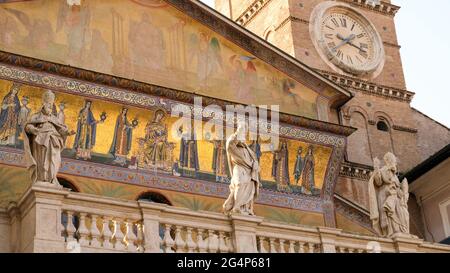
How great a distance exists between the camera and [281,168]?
21047 millimetres

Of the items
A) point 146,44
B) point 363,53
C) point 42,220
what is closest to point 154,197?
point 146,44

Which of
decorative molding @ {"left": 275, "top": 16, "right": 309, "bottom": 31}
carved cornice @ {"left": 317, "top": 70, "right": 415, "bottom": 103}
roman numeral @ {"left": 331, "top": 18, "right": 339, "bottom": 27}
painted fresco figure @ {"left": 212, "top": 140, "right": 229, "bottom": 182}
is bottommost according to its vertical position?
painted fresco figure @ {"left": 212, "top": 140, "right": 229, "bottom": 182}

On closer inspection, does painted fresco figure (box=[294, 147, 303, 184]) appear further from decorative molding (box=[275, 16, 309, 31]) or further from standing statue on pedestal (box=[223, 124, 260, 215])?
decorative molding (box=[275, 16, 309, 31])

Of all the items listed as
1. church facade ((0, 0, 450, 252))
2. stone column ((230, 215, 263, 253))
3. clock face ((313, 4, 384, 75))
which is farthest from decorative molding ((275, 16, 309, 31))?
stone column ((230, 215, 263, 253))

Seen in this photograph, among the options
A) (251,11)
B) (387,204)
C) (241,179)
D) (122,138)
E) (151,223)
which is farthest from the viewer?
(251,11)

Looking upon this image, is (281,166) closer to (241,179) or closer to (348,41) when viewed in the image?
(241,179)

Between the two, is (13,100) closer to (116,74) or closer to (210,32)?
(116,74)

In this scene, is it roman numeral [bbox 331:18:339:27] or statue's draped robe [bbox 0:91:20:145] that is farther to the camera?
roman numeral [bbox 331:18:339:27]

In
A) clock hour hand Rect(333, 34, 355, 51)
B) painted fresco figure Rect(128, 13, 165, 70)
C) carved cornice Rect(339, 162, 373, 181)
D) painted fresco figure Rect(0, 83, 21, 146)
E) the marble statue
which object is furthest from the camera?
clock hour hand Rect(333, 34, 355, 51)

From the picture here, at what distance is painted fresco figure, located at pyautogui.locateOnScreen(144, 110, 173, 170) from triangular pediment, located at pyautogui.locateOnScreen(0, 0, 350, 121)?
103 centimetres

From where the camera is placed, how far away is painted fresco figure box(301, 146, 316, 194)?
69.5 feet

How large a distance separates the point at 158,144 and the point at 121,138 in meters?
0.79
